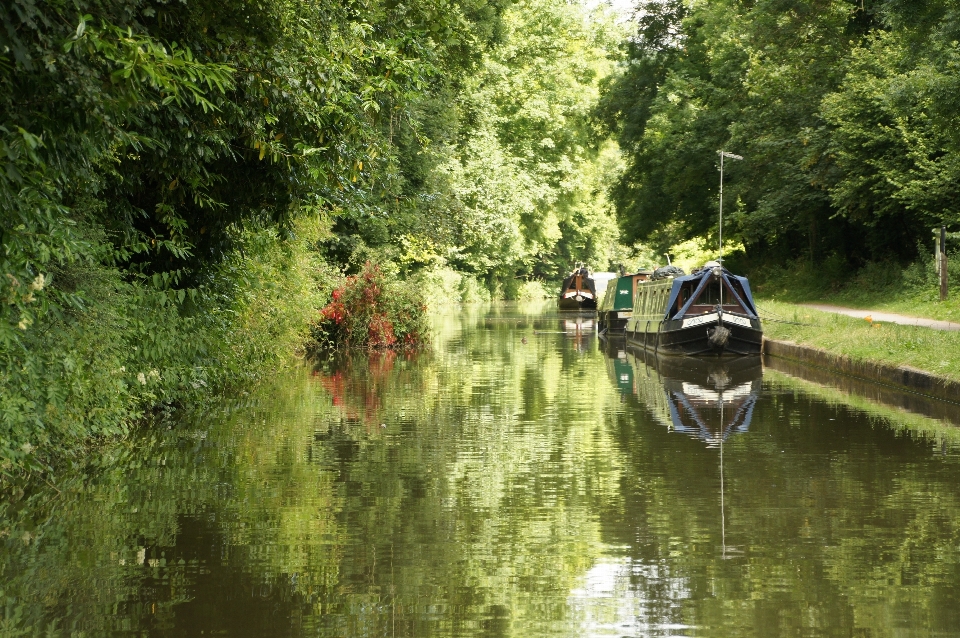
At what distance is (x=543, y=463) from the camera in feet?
37.4

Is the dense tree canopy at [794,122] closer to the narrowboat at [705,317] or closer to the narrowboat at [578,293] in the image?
the narrowboat at [578,293]

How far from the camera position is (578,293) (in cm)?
6862

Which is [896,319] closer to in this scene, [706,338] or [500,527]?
[706,338]

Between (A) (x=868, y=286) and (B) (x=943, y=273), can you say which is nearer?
(B) (x=943, y=273)

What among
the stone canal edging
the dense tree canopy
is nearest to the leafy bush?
the stone canal edging

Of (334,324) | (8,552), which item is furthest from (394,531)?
(334,324)

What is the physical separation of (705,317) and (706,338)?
0.54m

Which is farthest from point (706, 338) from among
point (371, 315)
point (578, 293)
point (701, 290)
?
point (578, 293)

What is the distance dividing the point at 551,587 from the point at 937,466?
225 inches

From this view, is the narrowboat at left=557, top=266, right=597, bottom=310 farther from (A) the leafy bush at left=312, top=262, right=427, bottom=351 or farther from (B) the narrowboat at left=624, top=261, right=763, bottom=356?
(A) the leafy bush at left=312, top=262, right=427, bottom=351

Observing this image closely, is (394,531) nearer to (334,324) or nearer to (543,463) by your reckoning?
(543,463)

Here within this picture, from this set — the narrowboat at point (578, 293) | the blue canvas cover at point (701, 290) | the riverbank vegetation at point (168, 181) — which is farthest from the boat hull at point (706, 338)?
the narrowboat at point (578, 293)

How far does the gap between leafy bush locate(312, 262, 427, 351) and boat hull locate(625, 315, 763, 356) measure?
6.41 metres

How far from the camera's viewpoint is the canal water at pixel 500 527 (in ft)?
20.2
